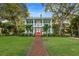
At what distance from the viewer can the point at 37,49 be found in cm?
648

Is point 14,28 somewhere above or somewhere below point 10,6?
below

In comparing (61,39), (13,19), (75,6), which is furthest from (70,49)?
(13,19)

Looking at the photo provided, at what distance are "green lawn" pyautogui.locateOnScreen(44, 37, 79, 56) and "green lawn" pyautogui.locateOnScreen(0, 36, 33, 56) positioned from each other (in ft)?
1.40

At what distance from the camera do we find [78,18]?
6.65 metres

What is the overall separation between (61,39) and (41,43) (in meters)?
0.45

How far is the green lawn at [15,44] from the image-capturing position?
6287 mm

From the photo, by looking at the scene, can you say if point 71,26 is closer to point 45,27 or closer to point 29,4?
point 45,27

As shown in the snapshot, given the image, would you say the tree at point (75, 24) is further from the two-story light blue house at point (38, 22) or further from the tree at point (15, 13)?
the tree at point (15, 13)

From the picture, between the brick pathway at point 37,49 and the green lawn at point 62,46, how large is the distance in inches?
4.3

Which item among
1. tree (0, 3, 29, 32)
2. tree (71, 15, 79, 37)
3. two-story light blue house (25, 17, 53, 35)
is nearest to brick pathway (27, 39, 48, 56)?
two-story light blue house (25, 17, 53, 35)

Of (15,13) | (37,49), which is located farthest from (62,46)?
(15,13)

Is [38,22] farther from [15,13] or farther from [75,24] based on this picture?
[75,24]

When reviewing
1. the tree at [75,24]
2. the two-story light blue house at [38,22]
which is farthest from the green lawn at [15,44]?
the tree at [75,24]

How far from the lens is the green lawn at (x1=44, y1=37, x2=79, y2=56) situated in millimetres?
6219
